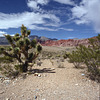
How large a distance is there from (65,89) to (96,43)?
319cm

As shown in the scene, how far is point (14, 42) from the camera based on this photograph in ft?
27.8

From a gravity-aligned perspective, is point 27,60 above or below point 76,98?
above

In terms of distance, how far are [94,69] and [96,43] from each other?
152 centimetres

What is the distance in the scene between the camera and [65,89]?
4.65 metres

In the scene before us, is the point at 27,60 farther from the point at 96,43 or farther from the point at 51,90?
the point at 96,43

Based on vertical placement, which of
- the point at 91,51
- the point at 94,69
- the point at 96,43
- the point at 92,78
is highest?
the point at 96,43

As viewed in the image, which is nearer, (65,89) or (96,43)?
(65,89)

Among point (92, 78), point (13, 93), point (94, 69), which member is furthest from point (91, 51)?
point (13, 93)

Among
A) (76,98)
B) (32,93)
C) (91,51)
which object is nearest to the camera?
(76,98)

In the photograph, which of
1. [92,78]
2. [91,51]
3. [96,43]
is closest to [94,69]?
→ [92,78]

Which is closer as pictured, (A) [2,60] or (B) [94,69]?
(B) [94,69]

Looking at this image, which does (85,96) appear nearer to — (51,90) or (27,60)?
(51,90)

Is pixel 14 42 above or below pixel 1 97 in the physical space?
above

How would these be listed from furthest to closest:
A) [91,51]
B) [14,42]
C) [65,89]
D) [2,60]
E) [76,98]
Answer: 1. [14,42]
2. [2,60]
3. [91,51]
4. [65,89]
5. [76,98]
